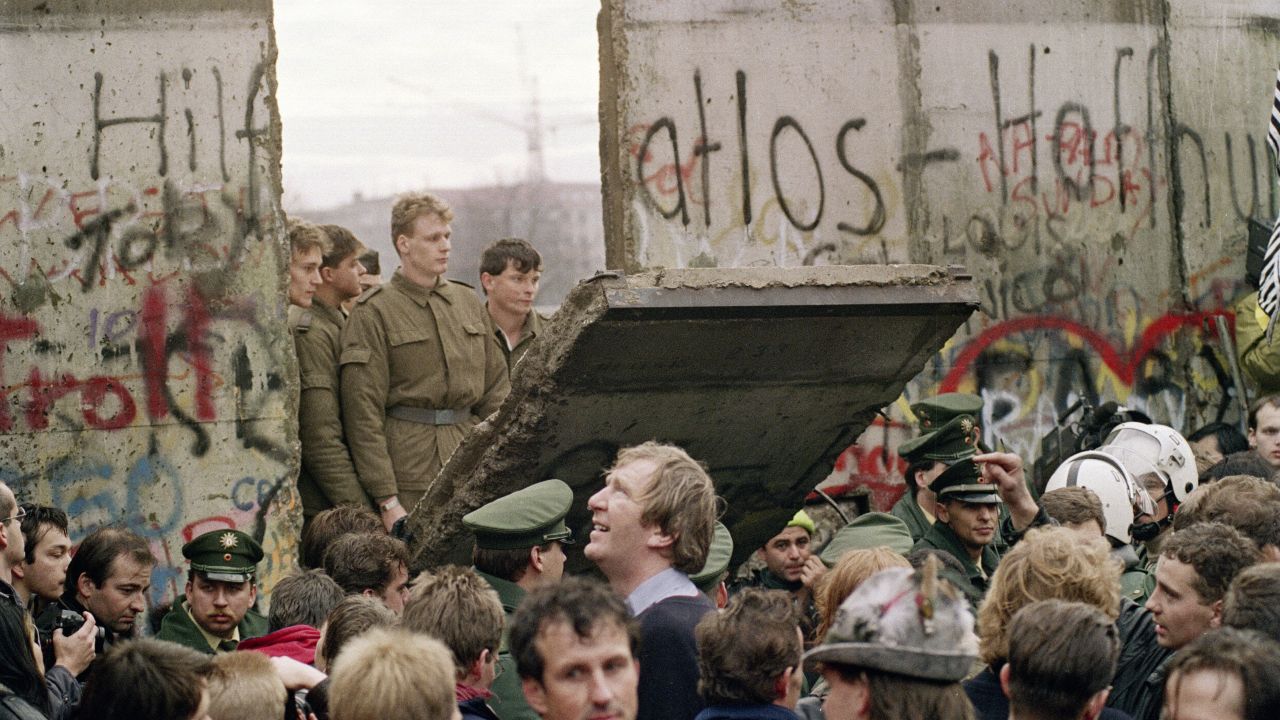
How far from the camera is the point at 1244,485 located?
6.24 metres

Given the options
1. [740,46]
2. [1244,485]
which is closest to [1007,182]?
[740,46]

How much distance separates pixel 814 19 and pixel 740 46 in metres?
0.52

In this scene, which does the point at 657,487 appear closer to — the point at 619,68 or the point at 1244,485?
the point at 1244,485

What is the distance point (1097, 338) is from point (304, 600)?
6.60m

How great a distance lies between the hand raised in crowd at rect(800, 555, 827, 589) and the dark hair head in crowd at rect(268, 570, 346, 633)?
2270mm

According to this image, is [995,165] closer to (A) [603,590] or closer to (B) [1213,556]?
(B) [1213,556]

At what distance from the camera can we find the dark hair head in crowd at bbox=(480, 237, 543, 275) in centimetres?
858

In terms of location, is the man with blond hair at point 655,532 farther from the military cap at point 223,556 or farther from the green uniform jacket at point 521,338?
the green uniform jacket at point 521,338

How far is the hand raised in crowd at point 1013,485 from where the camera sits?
668 cm

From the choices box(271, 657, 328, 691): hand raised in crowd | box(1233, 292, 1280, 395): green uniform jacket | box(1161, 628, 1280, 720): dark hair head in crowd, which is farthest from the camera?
box(1233, 292, 1280, 395): green uniform jacket

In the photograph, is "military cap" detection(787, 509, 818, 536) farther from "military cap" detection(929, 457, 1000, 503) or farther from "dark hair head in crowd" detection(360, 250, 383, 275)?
"dark hair head in crowd" detection(360, 250, 383, 275)

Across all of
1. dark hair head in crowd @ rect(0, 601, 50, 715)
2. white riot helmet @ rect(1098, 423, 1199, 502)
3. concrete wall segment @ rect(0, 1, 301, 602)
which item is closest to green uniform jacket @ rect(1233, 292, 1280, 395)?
white riot helmet @ rect(1098, 423, 1199, 502)

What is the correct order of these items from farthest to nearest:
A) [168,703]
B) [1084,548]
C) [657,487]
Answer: [1084,548] → [657,487] → [168,703]

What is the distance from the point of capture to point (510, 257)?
8.56m
